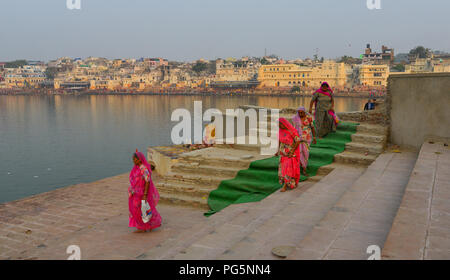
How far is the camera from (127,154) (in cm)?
2084

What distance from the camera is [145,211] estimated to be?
13.7 ft

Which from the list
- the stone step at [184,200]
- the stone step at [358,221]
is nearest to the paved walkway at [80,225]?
the stone step at [184,200]

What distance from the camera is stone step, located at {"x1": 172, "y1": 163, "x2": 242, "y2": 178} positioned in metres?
5.57

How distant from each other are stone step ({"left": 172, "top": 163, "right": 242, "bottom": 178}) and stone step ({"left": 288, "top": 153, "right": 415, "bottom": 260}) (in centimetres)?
192

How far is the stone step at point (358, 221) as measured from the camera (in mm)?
2523

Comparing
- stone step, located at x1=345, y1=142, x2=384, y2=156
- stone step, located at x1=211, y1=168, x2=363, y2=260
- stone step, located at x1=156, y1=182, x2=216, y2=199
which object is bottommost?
stone step, located at x1=156, y1=182, x2=216, y2=199

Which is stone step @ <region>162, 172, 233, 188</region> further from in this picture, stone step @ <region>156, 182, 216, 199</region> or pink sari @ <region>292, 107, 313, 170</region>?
pink sari @ <region>292, 107, 313, 170</region>

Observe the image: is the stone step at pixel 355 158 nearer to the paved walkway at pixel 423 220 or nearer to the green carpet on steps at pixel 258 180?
the green carpet on steps at pixel 258 180

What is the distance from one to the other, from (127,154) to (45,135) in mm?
11087

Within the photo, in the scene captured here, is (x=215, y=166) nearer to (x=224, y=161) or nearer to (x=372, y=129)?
(x=224, y=161)

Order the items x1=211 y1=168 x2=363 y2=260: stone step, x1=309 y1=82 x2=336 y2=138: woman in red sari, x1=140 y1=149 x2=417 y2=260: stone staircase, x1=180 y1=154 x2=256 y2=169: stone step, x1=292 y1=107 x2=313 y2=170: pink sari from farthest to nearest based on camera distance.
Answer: x1=309 y1=82 x2=336 y2=138: woman in red sari → x1=180 y1=154 x2=256 y2=169: stone step → x1=292 y1=107 x2=313 y2=170: pink sari → x1=211 y1=168 x2=363 y2=260: stone step → x1=140 y1=149 x2=417 y2=260: stone staircase

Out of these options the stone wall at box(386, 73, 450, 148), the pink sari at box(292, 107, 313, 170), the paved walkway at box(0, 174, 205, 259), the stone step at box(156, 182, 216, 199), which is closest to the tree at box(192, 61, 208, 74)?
the paved walkway at box(0, 174, 205, 259)
